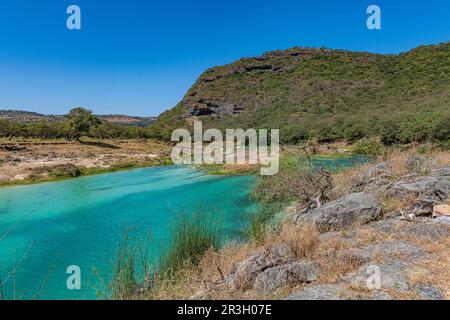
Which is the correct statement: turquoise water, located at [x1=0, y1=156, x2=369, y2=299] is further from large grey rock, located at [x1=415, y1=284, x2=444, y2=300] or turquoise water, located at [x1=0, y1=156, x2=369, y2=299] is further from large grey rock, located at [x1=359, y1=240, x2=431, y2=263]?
large grey rock, located at [x1=359, y1=240, x2=431, y2=263]

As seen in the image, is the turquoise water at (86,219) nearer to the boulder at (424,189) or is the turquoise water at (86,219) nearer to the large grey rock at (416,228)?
the large grey rock at (416,228)

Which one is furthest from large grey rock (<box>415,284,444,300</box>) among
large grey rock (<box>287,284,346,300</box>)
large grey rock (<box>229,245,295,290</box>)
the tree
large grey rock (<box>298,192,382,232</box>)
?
the tree

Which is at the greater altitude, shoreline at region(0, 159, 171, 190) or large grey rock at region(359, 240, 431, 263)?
large grey rock at region(359, 240, 431, 263)

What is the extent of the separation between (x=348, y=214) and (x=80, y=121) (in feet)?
189

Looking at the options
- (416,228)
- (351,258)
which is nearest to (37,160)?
(351,258)

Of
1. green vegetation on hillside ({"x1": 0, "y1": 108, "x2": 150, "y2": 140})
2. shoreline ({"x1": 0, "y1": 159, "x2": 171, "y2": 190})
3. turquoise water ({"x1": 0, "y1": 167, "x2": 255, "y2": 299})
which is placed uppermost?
green vegetation on hillside ({"x1": 0, "y1": 108, "x2": 150, "y2": 140})

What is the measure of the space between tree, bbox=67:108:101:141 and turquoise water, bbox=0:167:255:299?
3343cm

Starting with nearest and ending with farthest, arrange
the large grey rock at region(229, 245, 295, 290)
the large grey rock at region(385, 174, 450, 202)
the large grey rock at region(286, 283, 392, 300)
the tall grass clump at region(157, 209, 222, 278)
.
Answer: the large grey rock at region(286, 283, 392, 300) < the large grey rock at region(229, 245, 295, 290) < the tall grass clump at region(157, 209, 222, 278) < the large grey rock at region(385, 174, 450, 202)

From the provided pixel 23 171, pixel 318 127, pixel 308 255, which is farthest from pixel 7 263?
pixel 318 127

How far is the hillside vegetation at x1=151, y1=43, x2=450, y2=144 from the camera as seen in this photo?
47.8 meters

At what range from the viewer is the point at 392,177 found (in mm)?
10820

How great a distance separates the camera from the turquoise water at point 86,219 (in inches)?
334
